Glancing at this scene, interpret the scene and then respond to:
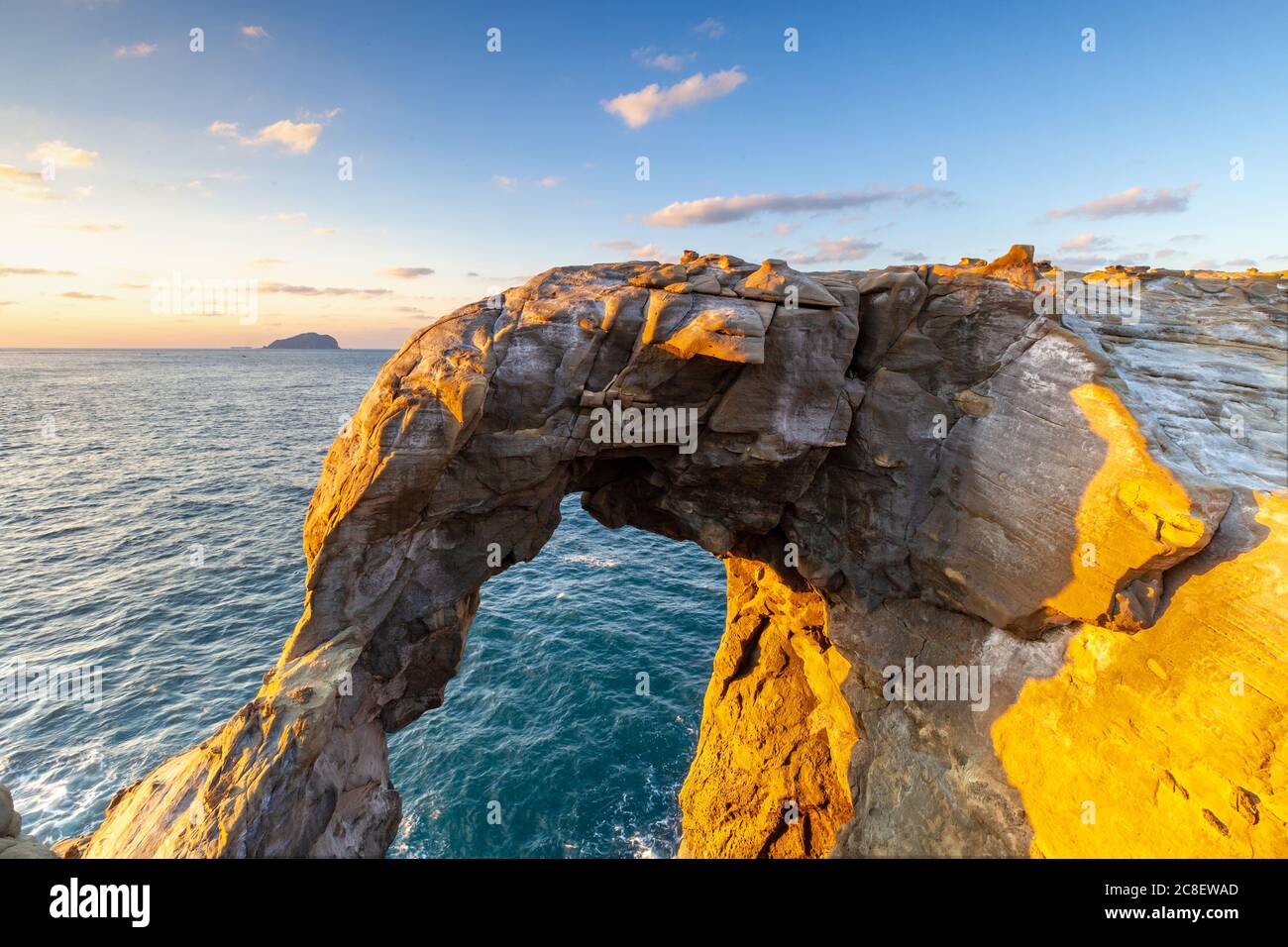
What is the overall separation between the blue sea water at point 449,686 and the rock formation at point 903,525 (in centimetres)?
935

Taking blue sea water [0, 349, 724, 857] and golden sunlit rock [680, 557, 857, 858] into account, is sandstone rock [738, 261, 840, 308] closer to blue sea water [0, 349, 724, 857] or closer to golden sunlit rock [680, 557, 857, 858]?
golden sunlit rock [680, 557, 857, 858]

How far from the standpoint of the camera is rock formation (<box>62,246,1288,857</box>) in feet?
41.3

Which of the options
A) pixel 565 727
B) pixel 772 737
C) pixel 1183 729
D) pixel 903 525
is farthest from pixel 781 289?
pixel 565 727

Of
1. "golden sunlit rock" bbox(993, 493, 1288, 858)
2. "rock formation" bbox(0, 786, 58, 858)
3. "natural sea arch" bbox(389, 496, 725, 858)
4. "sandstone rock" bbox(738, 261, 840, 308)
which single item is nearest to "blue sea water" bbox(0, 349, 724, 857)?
"natural sea arch" bbox(389, 496, 725, 858)

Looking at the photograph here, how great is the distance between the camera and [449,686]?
3206cm

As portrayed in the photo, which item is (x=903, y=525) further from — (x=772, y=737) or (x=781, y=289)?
(x=772, y=737)


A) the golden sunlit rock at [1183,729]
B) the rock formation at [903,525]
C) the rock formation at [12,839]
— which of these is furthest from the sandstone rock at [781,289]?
the rock formation at [12,839]

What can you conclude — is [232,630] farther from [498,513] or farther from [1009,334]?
[1009,334]

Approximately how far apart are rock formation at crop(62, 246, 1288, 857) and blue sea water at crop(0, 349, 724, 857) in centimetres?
935

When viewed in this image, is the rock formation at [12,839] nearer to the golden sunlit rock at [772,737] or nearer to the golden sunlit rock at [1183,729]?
the golden sunlit rock at [772,737]

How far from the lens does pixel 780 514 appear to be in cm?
2084

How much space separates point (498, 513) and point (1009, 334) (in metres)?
17.4

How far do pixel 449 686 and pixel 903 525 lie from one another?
2633cm
